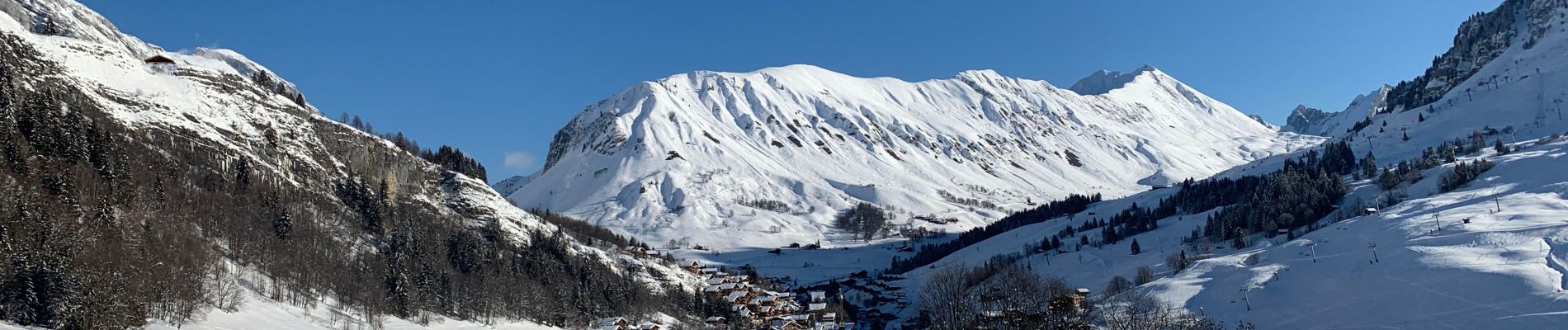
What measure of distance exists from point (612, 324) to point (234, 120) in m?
49.7

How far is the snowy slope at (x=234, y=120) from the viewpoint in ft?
325

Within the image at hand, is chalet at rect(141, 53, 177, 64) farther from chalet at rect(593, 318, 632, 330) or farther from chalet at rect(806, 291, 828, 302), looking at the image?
chalet at rect(806, 291, 828, 302)

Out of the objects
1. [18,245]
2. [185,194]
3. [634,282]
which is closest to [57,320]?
[18,245]

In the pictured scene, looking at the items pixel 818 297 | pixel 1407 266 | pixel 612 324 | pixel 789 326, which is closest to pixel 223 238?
pixel 612 324

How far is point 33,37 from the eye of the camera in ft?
329

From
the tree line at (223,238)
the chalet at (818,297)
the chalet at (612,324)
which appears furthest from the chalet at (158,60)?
the chalet at (818,297)

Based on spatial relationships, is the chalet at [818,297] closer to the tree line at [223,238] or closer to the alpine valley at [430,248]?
the alpine valley at [430,248]

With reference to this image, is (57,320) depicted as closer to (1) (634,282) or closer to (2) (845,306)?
(1) (634,282)

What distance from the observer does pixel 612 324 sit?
364 ft

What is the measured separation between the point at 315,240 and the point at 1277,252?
11697 cm

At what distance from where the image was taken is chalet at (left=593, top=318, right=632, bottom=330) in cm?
10969

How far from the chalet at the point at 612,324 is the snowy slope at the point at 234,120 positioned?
24.3m

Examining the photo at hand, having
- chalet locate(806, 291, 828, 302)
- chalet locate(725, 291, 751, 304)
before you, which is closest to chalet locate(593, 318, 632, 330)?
chalet locate(725, 291, 751, 304)

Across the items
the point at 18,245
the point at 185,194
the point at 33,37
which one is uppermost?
the point at 33,37
